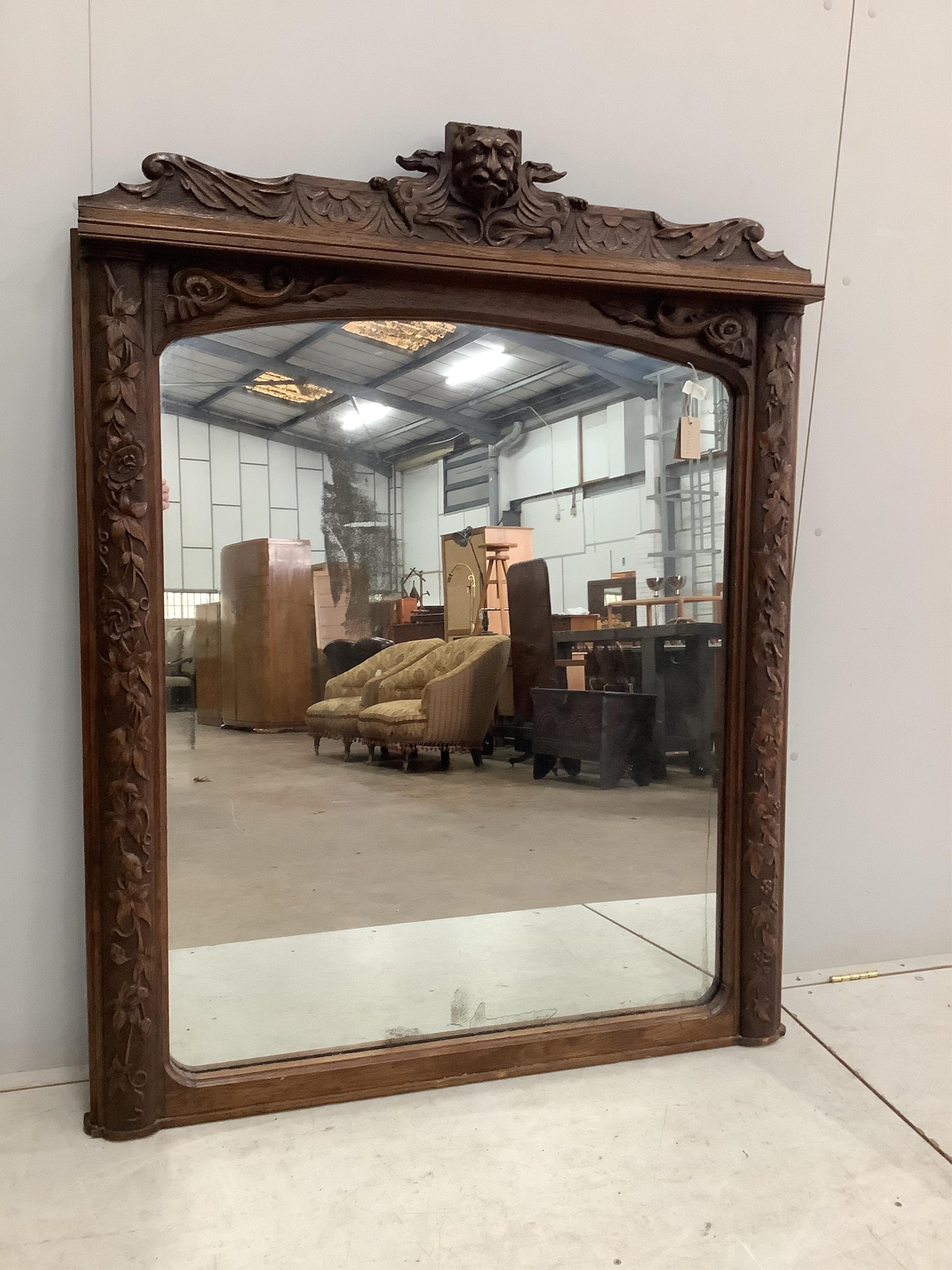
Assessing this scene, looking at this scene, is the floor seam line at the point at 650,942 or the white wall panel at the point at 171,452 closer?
the white wall panel at the point at 171,452

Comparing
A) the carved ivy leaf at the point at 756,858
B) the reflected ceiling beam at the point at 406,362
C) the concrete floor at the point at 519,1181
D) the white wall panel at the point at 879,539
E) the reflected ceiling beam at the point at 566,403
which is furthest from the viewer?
the white wall panel at the point at 879,539

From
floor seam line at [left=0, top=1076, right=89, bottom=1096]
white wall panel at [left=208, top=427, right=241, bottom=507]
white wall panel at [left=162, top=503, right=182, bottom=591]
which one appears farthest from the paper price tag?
floor seam line at [left=0, top=1076, right=89, bottom=1096]

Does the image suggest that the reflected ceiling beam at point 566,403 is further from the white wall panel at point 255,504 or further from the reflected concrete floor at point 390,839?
the reflected concrete floor at point 390,839

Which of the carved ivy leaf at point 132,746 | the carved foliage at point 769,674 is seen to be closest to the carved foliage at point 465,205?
the carved foliage at point 769,674

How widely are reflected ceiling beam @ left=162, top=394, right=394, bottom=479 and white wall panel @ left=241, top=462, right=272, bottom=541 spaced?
0.15ft

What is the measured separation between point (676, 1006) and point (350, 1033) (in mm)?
705

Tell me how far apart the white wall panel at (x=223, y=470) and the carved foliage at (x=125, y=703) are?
148 mm

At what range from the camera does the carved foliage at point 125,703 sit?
5.51 feet

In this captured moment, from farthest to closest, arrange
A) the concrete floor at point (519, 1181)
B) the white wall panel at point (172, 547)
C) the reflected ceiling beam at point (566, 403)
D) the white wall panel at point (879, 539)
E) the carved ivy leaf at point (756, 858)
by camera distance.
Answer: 1. the white wall panel at point (879, 539)
2. the carved ivy leaf at point (756, 858)
3. the reflected ceiling beam at point (566, 403)
4. the white wall panel at point (172, 547)
5. the concrete floor at point (519, 1181)

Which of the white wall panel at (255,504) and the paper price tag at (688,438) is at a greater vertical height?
the paper price tag at (688,438)

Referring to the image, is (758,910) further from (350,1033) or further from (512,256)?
(512,256)

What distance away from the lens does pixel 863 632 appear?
2396 mm

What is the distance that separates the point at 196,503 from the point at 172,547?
0.09 meters

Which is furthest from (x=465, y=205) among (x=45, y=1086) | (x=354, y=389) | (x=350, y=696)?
(x=45, y=1086)
